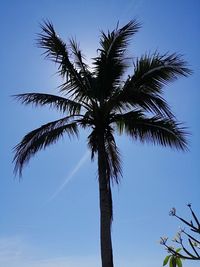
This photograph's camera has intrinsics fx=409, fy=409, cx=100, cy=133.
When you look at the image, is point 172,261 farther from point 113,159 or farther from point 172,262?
point 113,159

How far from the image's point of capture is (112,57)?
13633 mm

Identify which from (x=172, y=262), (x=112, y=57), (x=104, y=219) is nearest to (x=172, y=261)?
(x=172, y=262)

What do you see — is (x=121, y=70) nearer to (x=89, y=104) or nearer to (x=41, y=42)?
(x=89, y=104)

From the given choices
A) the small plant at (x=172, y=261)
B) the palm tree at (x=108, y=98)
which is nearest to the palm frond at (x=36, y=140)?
the palm tree at (x=108, y=98)

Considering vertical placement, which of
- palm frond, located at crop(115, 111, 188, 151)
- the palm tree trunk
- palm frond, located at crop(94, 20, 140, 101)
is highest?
palm frond, located at crop(94, 20, 140, 101)

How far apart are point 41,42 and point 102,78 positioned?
7.66 feet

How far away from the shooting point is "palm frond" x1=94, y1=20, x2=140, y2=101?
13.5m

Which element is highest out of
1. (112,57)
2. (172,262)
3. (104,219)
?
(112,57)

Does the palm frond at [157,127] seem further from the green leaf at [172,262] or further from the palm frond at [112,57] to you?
the green leaf at [172,262]

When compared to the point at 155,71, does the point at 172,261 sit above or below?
below

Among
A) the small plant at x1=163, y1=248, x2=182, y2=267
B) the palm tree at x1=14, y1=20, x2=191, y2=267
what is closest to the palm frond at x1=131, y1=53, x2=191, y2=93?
the palm tree at x1=14, y1=20, x2=191, y2=267

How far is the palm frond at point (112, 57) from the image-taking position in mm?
13516

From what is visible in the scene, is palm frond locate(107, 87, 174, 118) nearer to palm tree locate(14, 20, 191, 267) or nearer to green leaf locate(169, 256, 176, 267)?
palm tree locate(14, 20, 191, 267)

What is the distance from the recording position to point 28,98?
13.7 m
